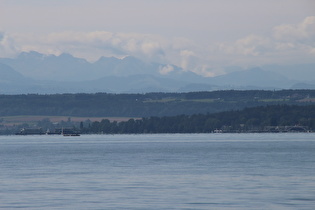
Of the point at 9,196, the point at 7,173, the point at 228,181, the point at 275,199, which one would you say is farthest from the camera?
the point at 7,173

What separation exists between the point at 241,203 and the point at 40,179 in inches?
951

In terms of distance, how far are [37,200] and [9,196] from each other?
3358mm

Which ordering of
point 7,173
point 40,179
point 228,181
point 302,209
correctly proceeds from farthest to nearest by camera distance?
1. point 7,173
2. point 40,179
3. point 228,181
4. point 302,209

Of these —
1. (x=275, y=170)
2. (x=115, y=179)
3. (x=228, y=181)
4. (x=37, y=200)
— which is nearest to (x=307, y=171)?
(x=275, y=170)

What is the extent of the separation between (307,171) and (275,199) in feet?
64.7

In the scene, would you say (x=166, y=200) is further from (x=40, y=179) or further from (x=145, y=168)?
(x=145, y=168)

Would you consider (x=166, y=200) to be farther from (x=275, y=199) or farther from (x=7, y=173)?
(x=7, y=173)

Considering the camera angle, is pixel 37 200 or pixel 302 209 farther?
pixel 37 200

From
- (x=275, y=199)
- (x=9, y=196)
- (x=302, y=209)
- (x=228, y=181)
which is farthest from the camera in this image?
(x=228, y=181)

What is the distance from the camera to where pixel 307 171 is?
2876 inches

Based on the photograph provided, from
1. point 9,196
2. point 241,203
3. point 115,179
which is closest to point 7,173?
point 115,179

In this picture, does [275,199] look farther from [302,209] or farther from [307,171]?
[307,171]

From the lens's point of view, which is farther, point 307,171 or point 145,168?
point 145,168

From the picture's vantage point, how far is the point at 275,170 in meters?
75.7
